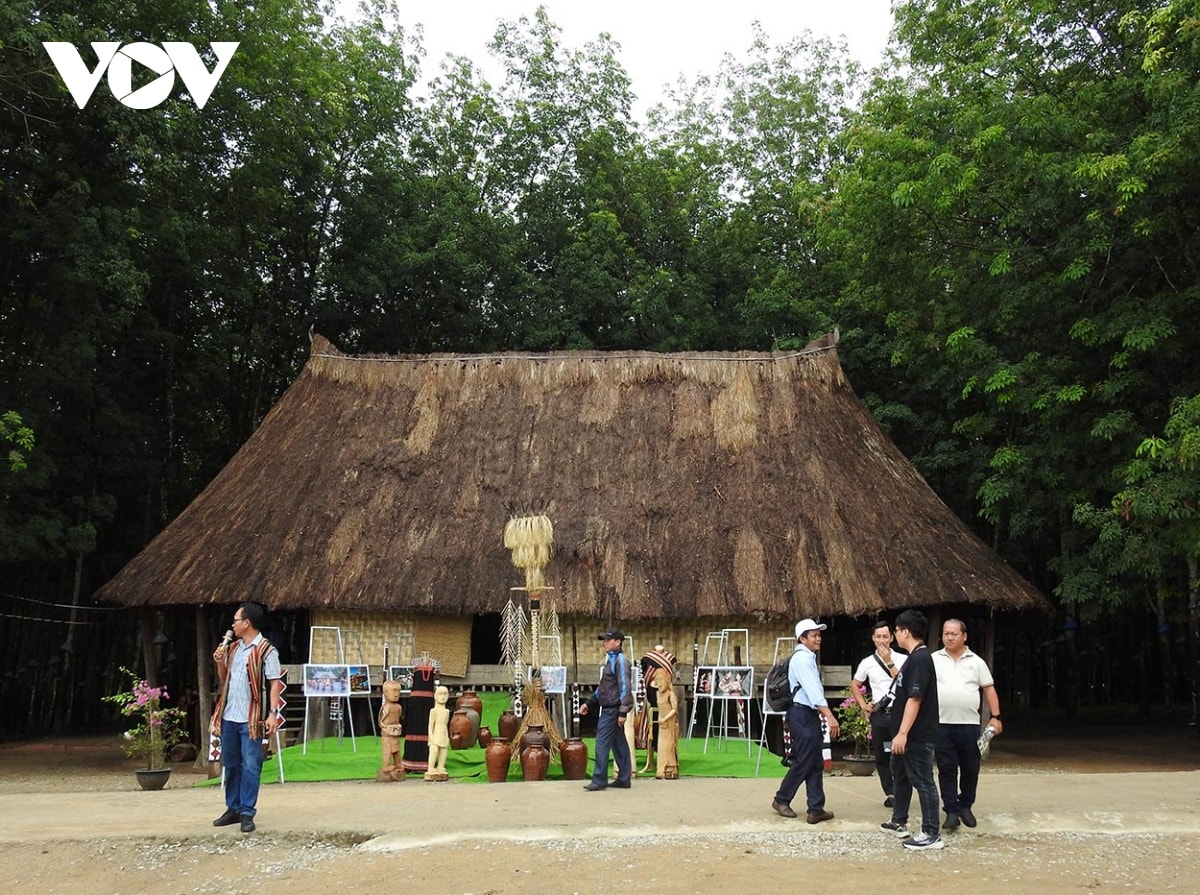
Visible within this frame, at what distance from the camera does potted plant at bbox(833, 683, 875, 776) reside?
10375 mm

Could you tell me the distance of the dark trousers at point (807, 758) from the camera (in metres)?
6.58

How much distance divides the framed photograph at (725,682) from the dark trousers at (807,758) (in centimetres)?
406

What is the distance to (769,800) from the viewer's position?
755 centimetres

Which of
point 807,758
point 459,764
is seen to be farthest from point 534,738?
point 807,758

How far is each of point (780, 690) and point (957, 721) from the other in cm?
125

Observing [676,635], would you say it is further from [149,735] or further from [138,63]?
[138,63]

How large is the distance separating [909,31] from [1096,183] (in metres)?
5.24

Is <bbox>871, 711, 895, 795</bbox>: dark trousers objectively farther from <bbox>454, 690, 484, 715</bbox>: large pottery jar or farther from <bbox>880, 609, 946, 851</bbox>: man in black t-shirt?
<bbox>454, 690, 484, 715</bbox>: large pottery jar

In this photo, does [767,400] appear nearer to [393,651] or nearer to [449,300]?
[393,651]

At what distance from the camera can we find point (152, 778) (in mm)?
9898

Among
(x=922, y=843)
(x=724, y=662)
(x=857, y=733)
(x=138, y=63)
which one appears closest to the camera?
(x=922, y=843)

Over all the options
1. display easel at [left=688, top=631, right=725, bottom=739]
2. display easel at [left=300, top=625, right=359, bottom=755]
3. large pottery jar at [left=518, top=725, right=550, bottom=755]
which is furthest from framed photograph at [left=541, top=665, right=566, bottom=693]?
display easel at [left=300, top=625, right=359, bottom=755]

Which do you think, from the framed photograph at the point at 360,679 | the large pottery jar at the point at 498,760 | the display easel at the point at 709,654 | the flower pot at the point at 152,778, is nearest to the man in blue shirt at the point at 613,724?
the large pottery jar at the point at 498,760

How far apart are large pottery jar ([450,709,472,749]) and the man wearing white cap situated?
14.9 feet
